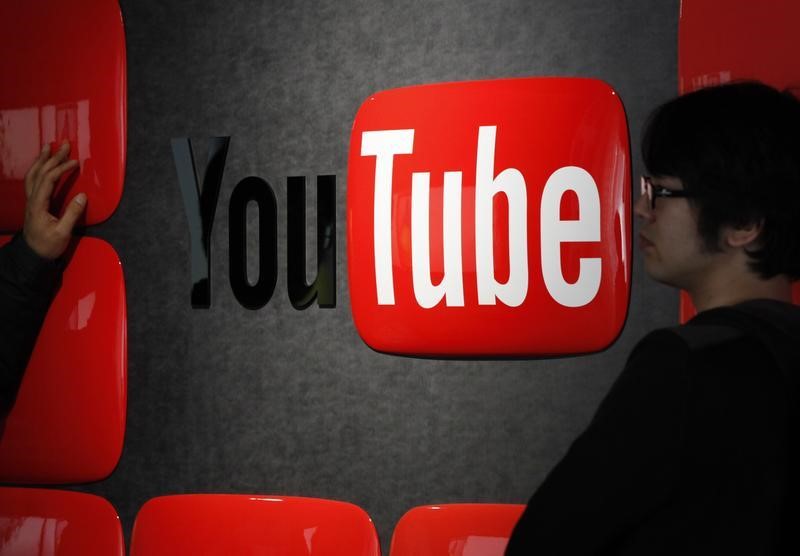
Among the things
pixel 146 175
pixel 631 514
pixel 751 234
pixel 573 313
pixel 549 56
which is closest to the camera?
pixel 631 514

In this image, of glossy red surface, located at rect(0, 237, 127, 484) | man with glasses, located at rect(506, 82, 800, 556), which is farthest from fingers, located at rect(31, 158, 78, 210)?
man with glasses, located at rect(506, 82, 800, 556)

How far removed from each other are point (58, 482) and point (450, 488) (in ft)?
2.96

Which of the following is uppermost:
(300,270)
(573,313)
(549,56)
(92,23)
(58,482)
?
(92,23)

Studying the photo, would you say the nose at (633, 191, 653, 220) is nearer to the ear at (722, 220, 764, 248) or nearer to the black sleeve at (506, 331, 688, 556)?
the ear at (722, 220, 764, 248)

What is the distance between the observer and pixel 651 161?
0.94 meters

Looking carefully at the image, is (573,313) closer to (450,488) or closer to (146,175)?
(450,488)

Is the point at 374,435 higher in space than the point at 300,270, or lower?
lower

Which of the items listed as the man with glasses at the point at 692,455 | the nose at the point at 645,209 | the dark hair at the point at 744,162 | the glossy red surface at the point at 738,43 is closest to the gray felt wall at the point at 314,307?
the glossy red surface at the point at 738,43

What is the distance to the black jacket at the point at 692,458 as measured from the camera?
710mm

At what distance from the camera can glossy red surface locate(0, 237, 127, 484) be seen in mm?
1690

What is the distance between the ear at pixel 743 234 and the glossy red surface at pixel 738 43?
574 mm

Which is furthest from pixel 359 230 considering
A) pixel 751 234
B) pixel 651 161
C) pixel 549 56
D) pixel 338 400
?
pixel 751 234

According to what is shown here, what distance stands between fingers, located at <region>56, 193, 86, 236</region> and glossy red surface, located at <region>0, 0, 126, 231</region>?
0.02 m

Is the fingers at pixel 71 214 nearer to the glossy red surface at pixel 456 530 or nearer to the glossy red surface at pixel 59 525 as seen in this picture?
the glossy red surface at pixel 59 525
